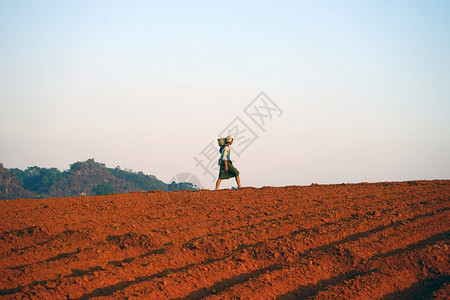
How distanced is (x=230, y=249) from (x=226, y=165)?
20.5 ft

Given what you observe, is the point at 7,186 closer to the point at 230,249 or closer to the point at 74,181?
the point at 74,181

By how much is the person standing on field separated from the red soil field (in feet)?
9.09

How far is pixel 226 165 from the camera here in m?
13.1

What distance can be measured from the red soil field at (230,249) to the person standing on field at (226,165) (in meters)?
2.77

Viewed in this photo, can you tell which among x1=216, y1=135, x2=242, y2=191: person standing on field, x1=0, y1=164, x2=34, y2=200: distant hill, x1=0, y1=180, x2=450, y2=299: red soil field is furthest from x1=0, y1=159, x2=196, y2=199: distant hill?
x1=0, y1=180, x2=450, y2=299: red soil field

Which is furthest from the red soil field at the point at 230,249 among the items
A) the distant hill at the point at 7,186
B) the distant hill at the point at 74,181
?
the distant hill at the point at 74,181

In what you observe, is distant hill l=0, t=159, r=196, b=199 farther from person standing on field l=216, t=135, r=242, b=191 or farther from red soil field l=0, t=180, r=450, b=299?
red soil field l=0, t=180, r=450, b=299

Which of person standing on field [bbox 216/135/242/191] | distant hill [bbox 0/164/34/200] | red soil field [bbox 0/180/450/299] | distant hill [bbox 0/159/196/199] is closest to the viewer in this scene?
red soil field [bbox 0/180/450/299]

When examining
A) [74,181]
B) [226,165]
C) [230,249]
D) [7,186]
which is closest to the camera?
[230,249]

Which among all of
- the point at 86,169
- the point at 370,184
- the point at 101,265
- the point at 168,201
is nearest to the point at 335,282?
the point at 101,265

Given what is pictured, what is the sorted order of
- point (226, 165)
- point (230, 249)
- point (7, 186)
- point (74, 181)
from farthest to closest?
point (74, 181) → point (7, 186) → point (226, 165) → point (230, 249)

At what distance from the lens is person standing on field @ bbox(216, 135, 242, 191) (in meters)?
13.1

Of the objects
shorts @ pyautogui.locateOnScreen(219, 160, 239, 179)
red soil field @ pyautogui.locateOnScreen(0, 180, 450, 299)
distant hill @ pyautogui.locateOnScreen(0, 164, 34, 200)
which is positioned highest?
distant hill @ pyautogui.locateOnScreen(0, 164, 34, 200)

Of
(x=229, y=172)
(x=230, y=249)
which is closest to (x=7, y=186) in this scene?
(x=229, y=172)
